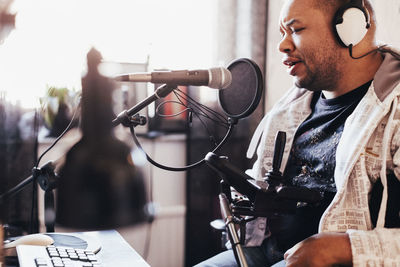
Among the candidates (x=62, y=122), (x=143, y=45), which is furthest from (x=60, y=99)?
(x=143, y=45)

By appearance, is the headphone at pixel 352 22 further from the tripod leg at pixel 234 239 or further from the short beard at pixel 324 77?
the tripod leg at pixel 234 239

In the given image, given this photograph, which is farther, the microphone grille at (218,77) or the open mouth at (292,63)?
the open mouth at (292,63)

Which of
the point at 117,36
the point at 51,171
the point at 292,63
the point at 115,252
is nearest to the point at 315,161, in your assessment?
the point at 292,63

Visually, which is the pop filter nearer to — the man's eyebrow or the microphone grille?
the microphone grille

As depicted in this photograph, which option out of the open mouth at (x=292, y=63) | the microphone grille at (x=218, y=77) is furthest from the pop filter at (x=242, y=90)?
the open mouth at (x=292, y=63)

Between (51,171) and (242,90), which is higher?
(242,90)

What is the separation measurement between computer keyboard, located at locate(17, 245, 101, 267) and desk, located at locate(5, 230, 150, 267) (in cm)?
10

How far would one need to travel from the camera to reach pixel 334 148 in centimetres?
118

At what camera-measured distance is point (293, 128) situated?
1.40 m

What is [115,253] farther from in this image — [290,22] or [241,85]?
[290,22]

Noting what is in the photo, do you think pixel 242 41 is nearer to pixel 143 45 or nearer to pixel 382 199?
pixel 143 45

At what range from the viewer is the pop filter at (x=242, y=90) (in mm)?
944

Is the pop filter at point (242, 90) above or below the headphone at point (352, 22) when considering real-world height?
below

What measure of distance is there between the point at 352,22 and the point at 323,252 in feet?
2.15
